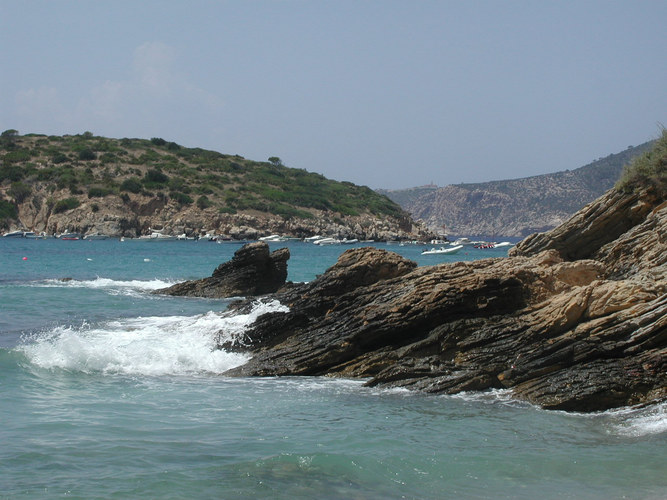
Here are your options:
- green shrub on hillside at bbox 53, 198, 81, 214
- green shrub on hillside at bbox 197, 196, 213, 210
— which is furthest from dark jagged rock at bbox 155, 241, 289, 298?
green shrub on hillside at bbox 197, 196, 213, 210

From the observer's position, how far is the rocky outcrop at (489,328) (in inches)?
429

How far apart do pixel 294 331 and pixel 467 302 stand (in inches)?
166

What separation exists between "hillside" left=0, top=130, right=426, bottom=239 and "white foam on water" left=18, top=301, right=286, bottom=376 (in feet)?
270

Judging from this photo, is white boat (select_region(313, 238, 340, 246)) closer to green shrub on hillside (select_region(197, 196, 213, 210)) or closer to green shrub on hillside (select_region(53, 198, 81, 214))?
green shrub on hillside (select_region(197, 196, 213, 210))

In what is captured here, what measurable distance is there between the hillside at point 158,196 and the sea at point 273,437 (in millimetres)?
86332

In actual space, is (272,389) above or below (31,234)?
below

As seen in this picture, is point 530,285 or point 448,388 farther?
point 530,285

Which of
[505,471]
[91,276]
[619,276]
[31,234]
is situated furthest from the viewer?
[31,234]

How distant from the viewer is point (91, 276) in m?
38.2

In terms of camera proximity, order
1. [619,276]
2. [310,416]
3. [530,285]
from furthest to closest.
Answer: [619,276]
[530,285]
[310,416]

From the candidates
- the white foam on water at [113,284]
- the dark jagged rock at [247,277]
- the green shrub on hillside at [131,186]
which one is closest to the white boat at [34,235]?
the green shrub on hillside at [131,186]

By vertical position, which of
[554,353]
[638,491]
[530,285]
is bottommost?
[638,491]

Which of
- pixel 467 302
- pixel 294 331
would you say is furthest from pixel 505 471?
pixel 294 331

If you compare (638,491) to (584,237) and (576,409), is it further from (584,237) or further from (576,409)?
(584,237)
